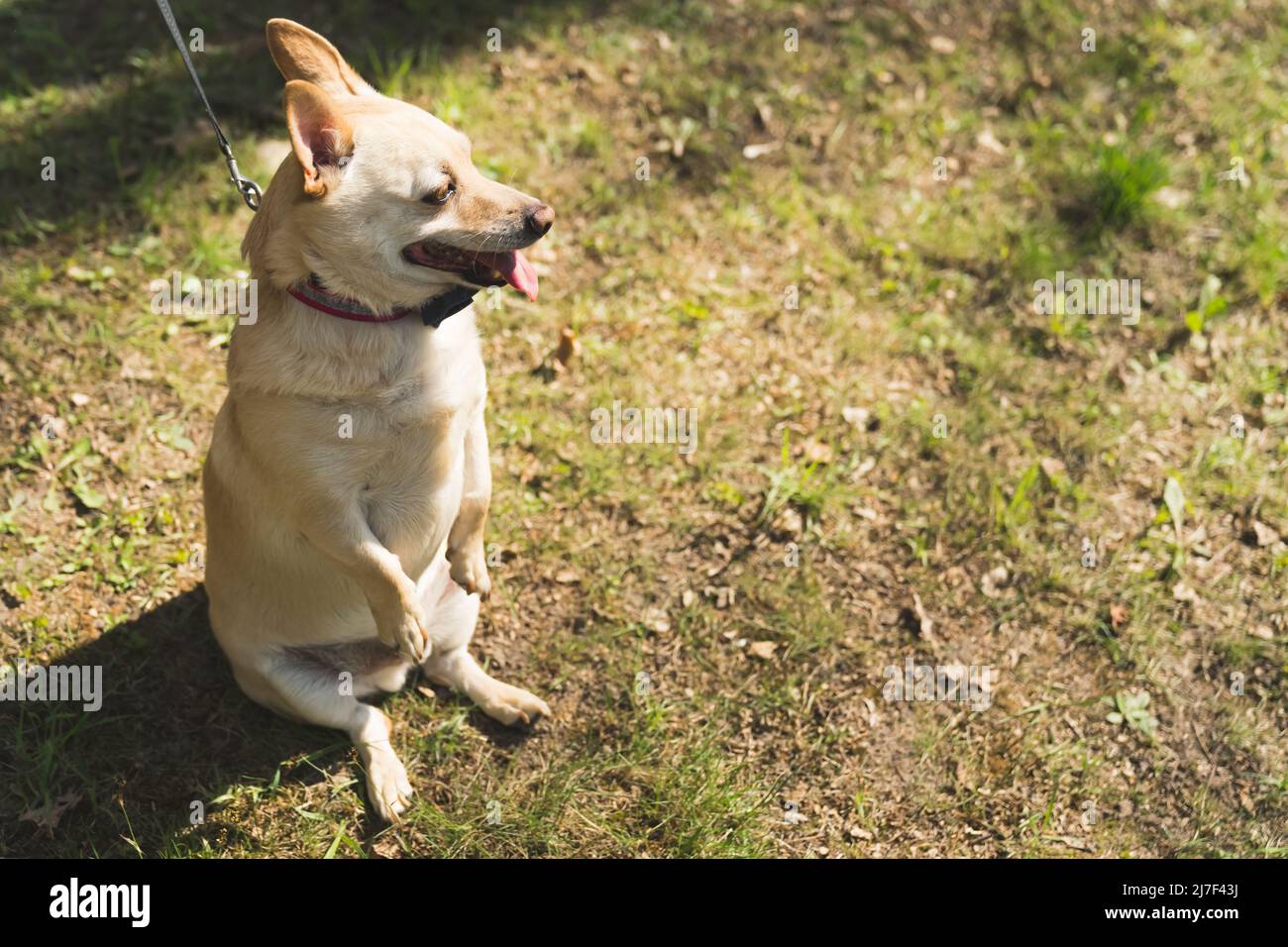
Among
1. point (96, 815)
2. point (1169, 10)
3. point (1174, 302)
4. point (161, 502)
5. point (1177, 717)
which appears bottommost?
point (96, 815)

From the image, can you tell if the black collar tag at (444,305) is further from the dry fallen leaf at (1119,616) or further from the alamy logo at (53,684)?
the dry fallen leaf at (1119,616)

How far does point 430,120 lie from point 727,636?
2191mm

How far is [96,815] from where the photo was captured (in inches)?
136

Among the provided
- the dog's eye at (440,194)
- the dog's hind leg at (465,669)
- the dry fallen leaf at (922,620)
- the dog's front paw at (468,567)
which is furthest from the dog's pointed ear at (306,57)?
the dry fallen leaf at (922,620)

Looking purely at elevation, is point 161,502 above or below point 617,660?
above

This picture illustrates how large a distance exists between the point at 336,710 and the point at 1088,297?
397 cm

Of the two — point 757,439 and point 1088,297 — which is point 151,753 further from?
point 1088,297

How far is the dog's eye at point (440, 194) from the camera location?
9.00 feet

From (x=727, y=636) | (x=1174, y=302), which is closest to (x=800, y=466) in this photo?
(x=727, y=636)

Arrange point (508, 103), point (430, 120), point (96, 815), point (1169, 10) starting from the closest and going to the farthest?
point (430, 120) < point (96, 815) < point (508, 103) < point (1169, 10)

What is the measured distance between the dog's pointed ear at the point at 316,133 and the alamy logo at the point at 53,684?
212 cm

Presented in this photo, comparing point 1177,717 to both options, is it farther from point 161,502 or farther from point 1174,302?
point 161,502

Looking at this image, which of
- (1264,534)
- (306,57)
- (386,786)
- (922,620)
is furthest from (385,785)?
(1264,534)
